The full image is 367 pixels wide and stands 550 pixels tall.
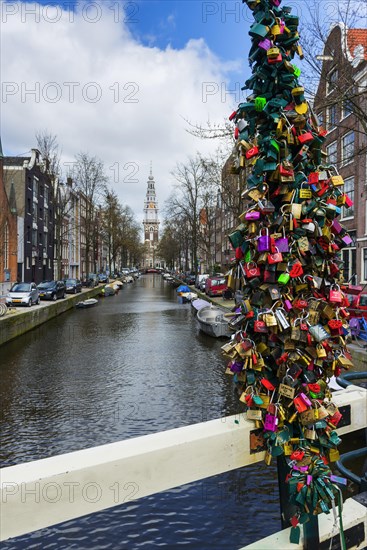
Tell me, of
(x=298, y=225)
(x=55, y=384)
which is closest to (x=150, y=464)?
(x=298, y=225)

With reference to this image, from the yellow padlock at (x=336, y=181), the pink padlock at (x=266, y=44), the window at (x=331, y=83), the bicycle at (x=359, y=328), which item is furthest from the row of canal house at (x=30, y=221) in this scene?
the yellow padlock at (x=336, y=181)

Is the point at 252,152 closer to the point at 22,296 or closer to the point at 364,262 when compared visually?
the point at 22,296

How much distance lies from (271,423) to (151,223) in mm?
178365

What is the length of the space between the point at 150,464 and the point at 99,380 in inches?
378

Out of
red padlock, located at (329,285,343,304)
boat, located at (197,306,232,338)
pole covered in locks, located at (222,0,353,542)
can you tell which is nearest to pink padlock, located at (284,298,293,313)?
pole covered in locks, located at (222,0,353,542)

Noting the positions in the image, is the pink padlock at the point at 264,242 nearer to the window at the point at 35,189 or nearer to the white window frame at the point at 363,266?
the white window frame at the point at 363,266

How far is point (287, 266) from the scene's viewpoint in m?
2.64

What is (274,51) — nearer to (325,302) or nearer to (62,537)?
(325,302)

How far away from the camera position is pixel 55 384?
36.3 feet

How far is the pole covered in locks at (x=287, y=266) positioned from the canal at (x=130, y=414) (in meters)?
1.02

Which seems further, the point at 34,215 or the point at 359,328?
the point at 34,215

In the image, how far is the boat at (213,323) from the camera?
1728 centimetres

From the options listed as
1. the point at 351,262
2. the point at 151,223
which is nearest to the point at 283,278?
the point at 351,262

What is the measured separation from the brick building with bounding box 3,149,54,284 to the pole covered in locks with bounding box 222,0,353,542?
129ft
